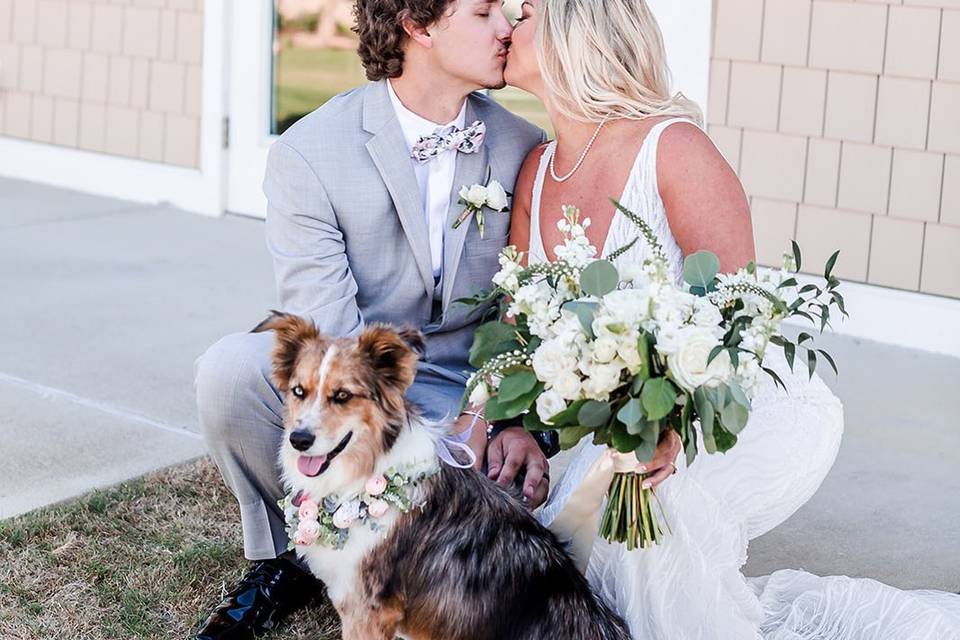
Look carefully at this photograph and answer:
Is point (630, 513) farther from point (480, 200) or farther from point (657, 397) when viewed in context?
point (480, 200)

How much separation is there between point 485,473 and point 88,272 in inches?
153

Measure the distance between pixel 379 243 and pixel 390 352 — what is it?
75cm

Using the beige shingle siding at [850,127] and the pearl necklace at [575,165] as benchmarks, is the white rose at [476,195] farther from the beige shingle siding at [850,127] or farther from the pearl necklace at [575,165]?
the beige shingle siding at [850,127]

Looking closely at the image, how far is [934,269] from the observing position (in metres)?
5.71

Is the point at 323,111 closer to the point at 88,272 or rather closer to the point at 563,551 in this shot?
the point at 563,551

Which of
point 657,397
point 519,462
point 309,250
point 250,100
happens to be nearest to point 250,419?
point 309,250

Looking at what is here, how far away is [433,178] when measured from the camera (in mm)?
3615

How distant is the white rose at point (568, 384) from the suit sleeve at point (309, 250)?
85 centimetres

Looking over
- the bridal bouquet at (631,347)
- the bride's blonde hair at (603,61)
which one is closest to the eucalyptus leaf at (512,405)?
the bridal bouquet at (631,347)

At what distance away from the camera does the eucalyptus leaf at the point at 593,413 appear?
269 cm

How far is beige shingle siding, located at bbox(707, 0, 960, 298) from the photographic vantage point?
562cm

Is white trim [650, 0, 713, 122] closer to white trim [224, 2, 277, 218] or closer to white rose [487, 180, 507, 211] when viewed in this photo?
white trim [224, 2, 277, 218]

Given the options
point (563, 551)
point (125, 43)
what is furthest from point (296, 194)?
point (125, 43)

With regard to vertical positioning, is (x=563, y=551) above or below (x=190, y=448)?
above
